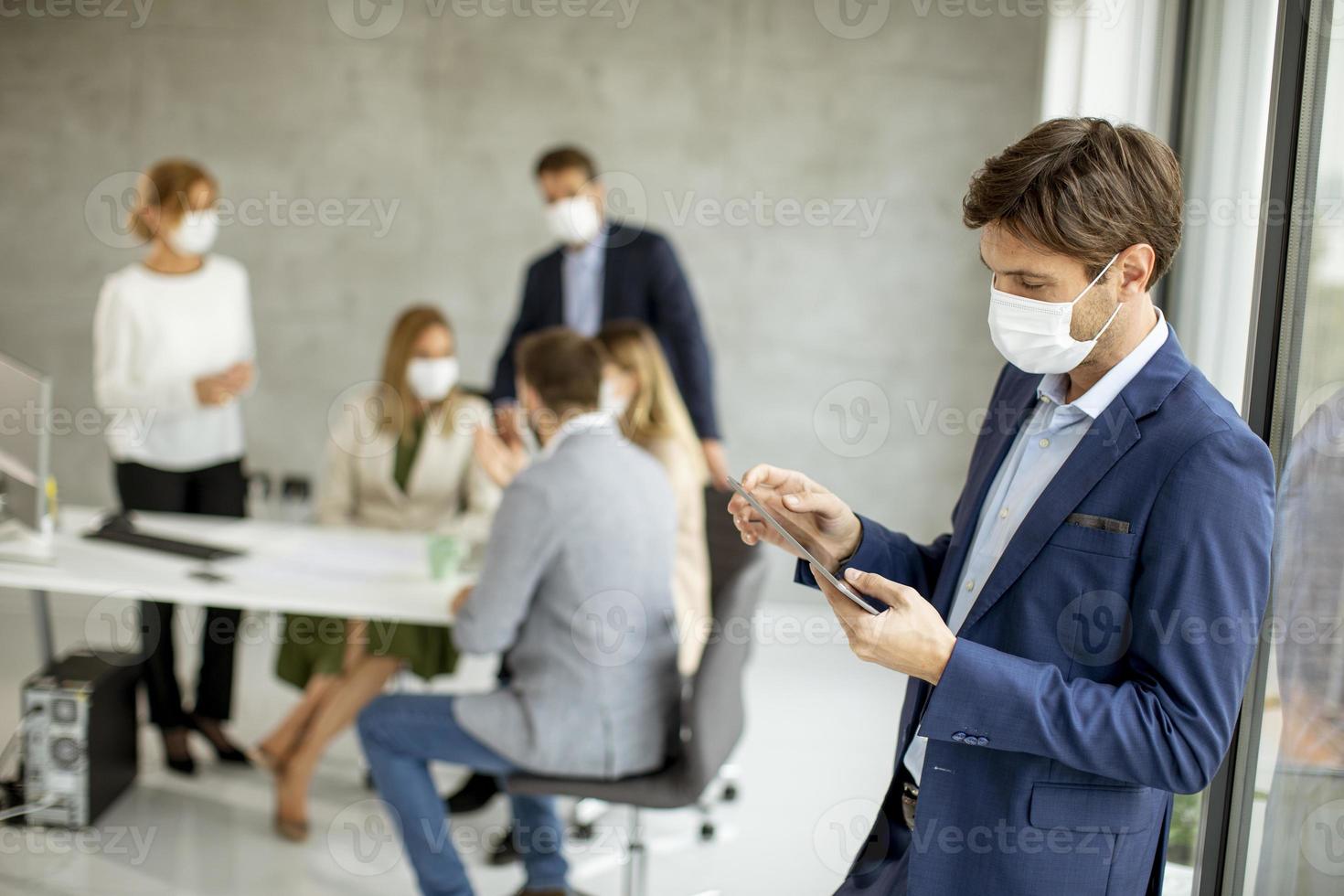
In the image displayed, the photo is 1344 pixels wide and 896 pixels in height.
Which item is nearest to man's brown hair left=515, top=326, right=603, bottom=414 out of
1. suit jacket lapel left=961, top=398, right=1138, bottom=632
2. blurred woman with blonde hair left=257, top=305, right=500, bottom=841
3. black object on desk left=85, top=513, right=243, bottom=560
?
blurred woman with blonde hair left=257, top=305, right=500, bottom=841

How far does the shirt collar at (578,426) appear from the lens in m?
2.50

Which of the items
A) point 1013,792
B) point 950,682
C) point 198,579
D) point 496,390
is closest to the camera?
point 950,682

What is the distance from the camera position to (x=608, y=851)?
3162mm

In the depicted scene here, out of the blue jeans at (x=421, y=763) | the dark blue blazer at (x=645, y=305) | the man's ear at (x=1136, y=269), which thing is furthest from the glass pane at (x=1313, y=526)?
the dark blue blazer at (x=645, y=305)

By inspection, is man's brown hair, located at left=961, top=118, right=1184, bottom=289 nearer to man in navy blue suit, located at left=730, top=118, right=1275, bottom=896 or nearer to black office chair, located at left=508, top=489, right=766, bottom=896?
man in navy blue suit, located at left=730, top=118, right=1275, bottom=896

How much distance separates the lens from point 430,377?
11.3 ft

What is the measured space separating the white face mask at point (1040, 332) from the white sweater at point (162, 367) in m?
2.86

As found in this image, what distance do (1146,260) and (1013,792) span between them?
0.60 m

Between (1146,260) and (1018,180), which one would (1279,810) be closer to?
(1146,260)

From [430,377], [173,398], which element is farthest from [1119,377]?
[173,398]

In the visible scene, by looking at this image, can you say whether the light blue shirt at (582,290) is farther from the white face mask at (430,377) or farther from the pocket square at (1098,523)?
the pocket square at (1098,523)

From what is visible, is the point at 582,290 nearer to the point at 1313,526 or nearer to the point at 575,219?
the point at 575,219

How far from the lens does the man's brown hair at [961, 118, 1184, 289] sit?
1.18 meters

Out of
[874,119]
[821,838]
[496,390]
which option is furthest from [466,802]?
[874,119]
